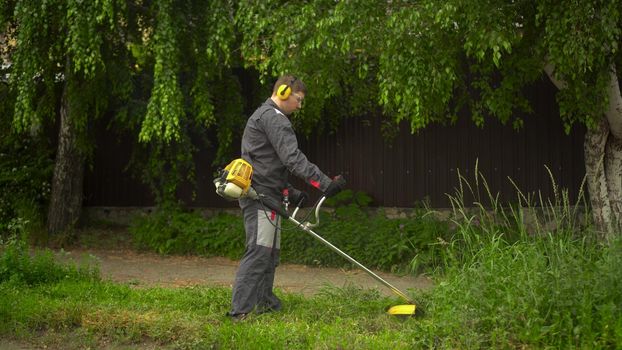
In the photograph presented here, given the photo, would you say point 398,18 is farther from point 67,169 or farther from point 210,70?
point 67,169

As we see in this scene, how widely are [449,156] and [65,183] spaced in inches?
232

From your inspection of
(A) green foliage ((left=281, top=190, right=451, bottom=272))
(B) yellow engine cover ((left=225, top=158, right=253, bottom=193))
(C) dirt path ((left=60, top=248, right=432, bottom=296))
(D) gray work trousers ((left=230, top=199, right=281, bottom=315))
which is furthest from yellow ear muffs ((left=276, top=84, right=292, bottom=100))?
(A) green foliage ((left=281, top=190, right=451, bottom=272))

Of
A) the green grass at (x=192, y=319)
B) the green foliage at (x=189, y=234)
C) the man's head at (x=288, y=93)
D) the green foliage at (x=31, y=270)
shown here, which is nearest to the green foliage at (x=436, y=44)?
the man's head at (x=288, y=93)

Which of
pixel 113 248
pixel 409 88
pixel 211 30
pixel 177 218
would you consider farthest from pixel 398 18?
pixel 113 248

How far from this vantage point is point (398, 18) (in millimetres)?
8609

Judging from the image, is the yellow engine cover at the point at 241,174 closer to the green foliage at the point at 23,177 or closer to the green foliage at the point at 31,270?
the green foliage at the point at 31,270

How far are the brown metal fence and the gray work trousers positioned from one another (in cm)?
525

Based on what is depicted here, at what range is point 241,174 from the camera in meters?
6.86

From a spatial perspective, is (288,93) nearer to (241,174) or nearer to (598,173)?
(241,174)

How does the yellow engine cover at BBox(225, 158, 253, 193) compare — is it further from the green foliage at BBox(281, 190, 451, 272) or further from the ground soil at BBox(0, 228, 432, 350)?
the green foliage at BBox(281, 190, 451, 272)

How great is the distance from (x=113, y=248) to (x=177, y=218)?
112 centimetres

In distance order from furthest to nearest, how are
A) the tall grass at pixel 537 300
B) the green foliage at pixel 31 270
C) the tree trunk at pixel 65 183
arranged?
the tree trunk at pixel 65 183 → the green foliage at pixel 31 270 → the tall grass at pixel 537 300

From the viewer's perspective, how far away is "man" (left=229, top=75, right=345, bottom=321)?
23.0 feet

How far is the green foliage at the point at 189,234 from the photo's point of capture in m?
12.4
